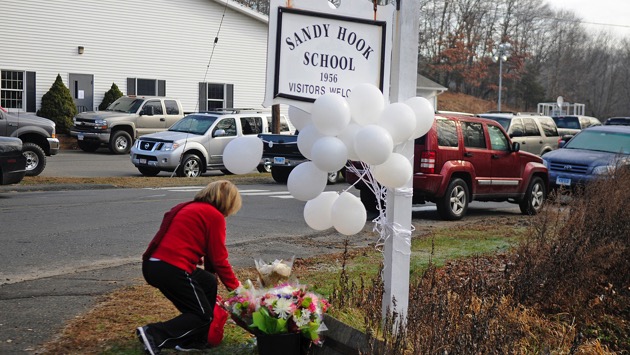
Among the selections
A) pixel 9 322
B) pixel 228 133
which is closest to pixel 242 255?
pixel 9 322

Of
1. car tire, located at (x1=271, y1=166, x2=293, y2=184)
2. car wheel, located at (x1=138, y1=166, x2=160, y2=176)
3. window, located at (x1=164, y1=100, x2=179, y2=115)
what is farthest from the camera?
window, located at (x1=164, y1=100, x2=179, y2=115)

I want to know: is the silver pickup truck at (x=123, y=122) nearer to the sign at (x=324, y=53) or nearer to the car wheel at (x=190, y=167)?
the car wheel at (x=190, y=167)

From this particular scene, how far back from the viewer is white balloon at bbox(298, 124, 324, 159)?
5.44 metres

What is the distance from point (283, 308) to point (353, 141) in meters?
1.22

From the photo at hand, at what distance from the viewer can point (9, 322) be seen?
22.6ft

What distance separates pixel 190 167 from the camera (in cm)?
2231

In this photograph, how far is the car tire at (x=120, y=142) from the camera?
100.0ft

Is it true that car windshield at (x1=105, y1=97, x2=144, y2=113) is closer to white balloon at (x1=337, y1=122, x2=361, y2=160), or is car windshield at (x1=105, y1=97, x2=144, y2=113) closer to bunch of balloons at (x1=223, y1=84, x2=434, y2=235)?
bunch of balloons at (x1=223, y1=84, x2=434, y2=235)

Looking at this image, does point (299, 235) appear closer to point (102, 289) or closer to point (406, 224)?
point (102, 289)

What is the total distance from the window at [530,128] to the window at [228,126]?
32.0ft

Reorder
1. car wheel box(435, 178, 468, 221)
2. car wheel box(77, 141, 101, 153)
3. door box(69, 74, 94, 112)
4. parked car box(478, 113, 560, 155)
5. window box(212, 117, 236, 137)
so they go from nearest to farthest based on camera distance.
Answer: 1. car wheel box(435, 178, 468, 221)
2. window box(212, 117, 236, 137)
3. parked car box(478, 113, 560, 155)
4. car wheel box(77, 141, 101, 153)
5. door box(69, 74, 94, 112)

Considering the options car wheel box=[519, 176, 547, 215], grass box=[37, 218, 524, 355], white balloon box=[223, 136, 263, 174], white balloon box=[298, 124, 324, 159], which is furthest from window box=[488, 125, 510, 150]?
white balloon box=[223, 136, 263, 174]

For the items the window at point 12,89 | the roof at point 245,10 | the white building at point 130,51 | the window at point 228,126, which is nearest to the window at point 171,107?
the white building at point 130,51

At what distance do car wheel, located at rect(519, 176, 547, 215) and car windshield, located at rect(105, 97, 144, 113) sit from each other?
17.9 meters
